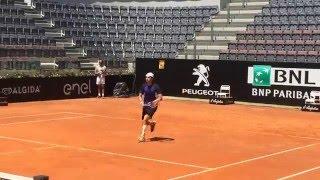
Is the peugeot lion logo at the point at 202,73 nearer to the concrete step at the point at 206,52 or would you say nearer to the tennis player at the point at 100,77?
the tennis player at the point at 100,77

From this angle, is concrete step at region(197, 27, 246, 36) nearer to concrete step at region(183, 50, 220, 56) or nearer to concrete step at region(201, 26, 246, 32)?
concrete step at region(201, 26, 246, 32)

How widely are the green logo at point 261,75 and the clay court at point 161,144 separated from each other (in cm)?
282

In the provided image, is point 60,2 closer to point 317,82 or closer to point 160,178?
point 317,82

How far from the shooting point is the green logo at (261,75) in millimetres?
28672

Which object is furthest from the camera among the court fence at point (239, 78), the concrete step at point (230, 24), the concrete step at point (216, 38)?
the concrete step at point (230, 24)

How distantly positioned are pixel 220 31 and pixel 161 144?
31030 millimetres

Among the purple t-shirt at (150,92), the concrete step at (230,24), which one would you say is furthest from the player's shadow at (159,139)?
the concrete step at (230,24)

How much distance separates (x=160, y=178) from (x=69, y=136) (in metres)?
6.56

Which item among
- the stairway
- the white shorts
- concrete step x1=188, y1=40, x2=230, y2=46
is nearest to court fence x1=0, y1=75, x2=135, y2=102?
the white shorts

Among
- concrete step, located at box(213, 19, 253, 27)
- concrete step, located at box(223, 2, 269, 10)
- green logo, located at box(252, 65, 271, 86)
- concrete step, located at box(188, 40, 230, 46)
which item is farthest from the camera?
concrete step, located at box(223, 2, 269, 10)

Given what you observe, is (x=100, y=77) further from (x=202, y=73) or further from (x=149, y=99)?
(x=149, y=99)

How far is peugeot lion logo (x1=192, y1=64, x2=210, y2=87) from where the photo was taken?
31008 millimetres

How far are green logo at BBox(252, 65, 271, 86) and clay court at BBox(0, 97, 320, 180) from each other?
282 centimetres

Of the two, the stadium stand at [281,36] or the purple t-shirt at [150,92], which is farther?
the stadium stand at [281,36]
